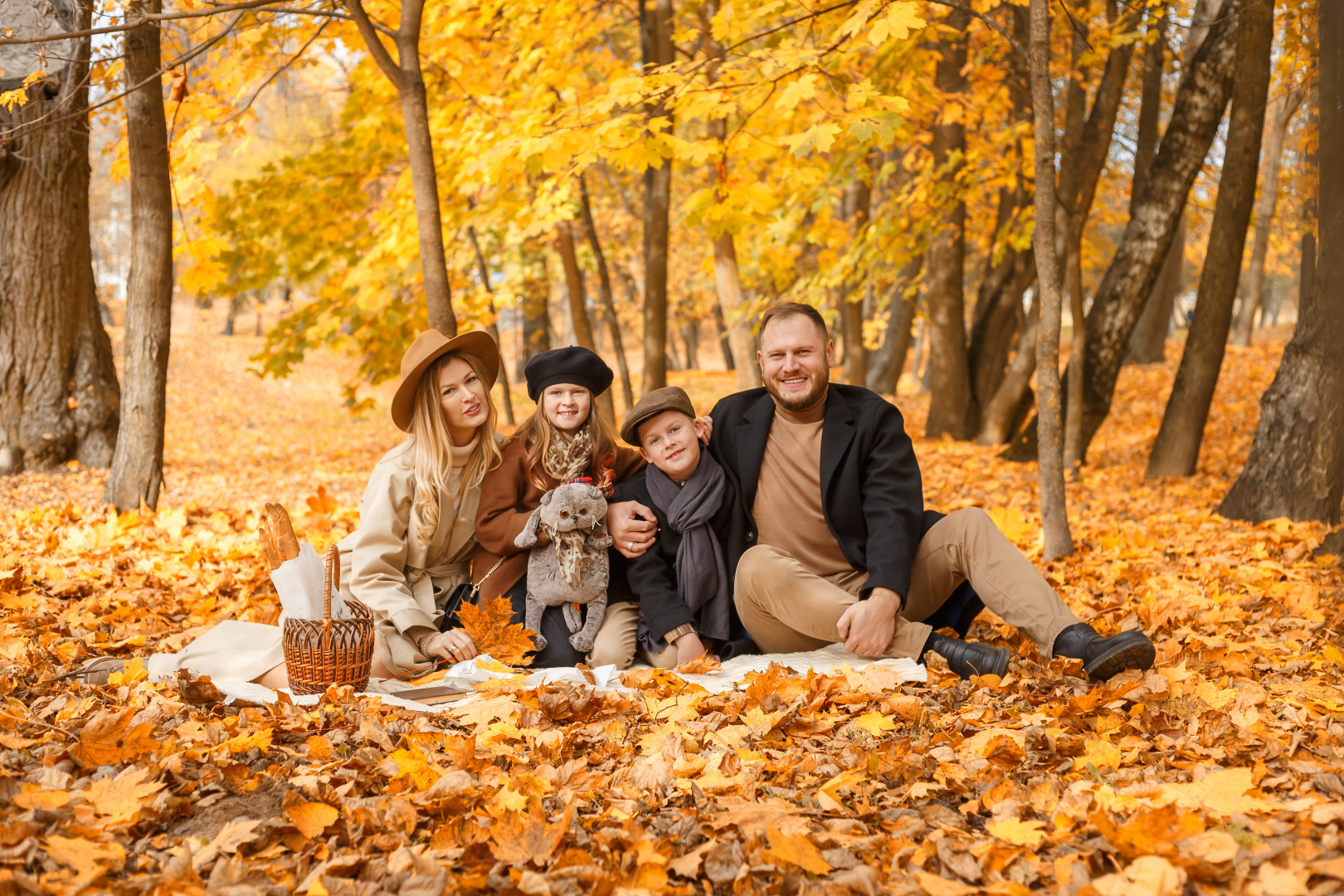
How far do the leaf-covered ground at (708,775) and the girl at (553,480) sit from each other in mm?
406

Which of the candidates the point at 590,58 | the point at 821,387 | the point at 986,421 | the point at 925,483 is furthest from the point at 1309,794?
the point at 590,58

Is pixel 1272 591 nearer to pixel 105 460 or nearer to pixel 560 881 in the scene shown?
pixel 560 881

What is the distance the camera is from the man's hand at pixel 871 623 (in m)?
3.30

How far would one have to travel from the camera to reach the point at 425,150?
524 centimetres

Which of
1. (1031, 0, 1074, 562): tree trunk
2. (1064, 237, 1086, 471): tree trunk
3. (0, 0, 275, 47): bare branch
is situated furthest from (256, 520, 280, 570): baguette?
(1064, 237, 1086, 471): tree trunk

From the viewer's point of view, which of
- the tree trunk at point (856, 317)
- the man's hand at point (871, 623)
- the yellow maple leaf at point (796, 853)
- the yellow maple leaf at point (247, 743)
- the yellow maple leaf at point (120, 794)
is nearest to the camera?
the yellow maple leaf at point (796, 853)

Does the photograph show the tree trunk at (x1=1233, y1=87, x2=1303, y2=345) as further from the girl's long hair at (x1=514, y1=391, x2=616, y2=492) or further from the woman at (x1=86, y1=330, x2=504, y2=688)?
the woman at (x1=86, y1=330, x2=504, y2=688)

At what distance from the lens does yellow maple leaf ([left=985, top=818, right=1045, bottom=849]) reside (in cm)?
201

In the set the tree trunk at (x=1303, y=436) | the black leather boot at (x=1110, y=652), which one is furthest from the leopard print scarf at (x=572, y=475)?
the tree trunk at (x=1303, y=436)

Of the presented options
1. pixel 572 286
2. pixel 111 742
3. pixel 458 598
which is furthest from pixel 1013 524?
pixel 572 286

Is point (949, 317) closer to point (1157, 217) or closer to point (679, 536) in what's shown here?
point (1157, 217)

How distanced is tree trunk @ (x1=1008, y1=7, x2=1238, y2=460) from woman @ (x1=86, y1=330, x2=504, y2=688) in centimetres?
609

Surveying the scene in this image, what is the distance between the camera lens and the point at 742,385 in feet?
34.4

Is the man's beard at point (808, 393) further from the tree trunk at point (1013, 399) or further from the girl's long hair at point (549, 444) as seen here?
the tree trunk at point (1013, 399)
